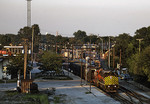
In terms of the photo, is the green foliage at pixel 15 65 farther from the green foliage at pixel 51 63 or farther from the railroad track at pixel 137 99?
the railroad track at pixel 137 99

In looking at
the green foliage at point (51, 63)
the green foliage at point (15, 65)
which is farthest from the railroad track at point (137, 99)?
the green foliage at point (51, 63)

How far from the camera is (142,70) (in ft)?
118

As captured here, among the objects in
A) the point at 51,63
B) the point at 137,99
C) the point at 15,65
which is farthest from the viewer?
the point at 51,63

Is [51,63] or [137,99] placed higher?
[51,63]

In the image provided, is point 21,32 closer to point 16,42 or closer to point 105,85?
point 16,42

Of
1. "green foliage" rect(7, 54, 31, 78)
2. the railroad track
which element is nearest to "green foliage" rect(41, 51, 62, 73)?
"green foliage" rect(7, 54, 31, 78)

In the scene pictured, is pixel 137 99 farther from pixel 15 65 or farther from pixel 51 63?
pixel 51 63

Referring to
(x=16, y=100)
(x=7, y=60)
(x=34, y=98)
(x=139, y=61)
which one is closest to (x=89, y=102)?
(x=34, y=98)

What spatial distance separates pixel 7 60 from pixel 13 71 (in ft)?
18.9

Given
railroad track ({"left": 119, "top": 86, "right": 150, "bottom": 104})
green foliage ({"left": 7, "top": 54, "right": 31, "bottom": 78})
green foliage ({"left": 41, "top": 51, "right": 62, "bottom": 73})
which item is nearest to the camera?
railroad track ({"left": 119, "top": 86, "right": 150, "bottom": 104})

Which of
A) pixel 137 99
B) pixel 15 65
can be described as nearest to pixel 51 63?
pixel 15 65

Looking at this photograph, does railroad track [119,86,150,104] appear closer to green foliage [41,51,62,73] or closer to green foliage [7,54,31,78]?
green foliage [7,54,31,78]

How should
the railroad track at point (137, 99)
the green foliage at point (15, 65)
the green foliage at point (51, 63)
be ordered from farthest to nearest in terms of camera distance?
the green foliage at point (51, 63) → the green foliage at point (15, 65) → the railroad track at point (137, 99)

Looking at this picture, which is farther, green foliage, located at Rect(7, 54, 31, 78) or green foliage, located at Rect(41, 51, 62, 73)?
green foliage, located at Rect(41, 51, 62, 73)
